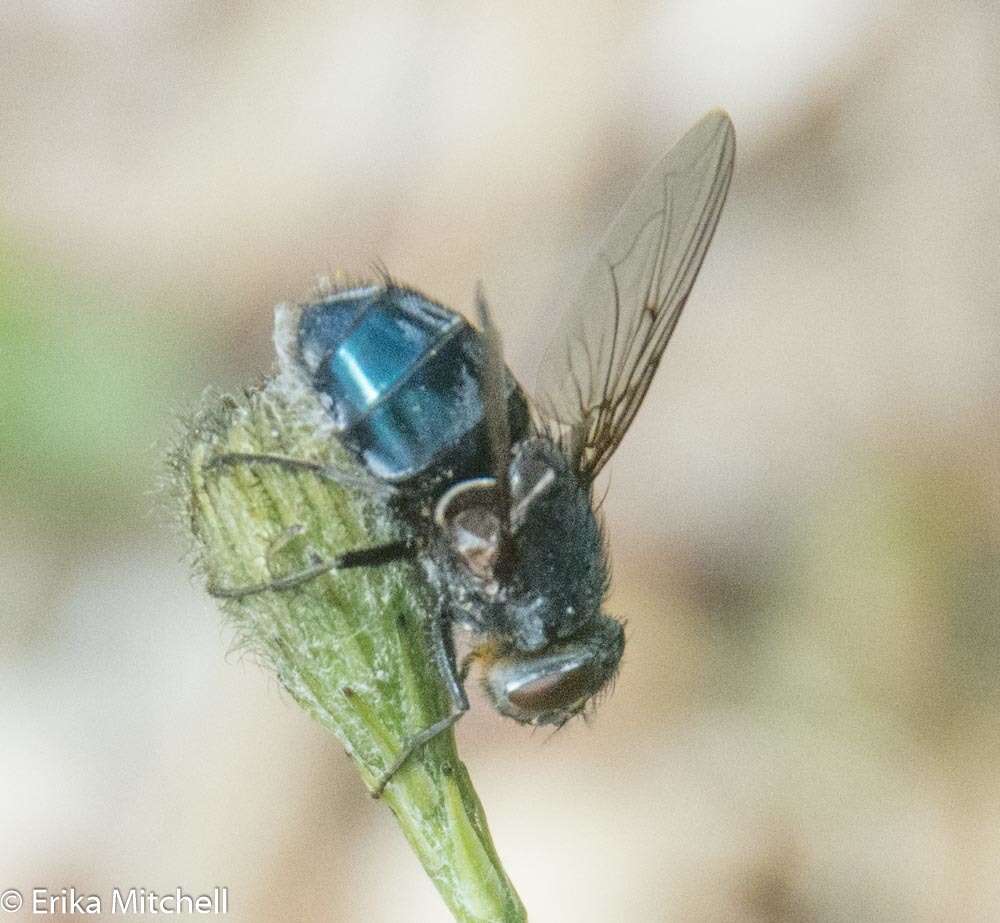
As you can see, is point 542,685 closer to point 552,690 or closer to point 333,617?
point 552,690

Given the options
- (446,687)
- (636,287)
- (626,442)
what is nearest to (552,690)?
(446,687)

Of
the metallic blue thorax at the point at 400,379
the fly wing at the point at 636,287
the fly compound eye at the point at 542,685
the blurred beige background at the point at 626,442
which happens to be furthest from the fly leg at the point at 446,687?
the blurred beige background at the point at 626,442

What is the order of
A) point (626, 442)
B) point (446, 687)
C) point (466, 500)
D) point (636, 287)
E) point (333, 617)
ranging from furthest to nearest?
point (626, 442) → point (636, 287) → point (466, 500) → point (446, 687) → point (333, 617)

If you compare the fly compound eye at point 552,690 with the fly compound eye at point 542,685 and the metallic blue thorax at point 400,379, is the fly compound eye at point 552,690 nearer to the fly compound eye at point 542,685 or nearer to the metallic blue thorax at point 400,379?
the fly compound eye at point 542,685

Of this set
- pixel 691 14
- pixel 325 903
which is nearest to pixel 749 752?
pixel 325 903

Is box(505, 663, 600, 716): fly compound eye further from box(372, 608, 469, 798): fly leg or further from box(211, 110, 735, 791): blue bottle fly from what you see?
box(372, 608, 469, 798): fly leg

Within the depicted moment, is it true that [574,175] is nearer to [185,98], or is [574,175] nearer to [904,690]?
[185,98]
